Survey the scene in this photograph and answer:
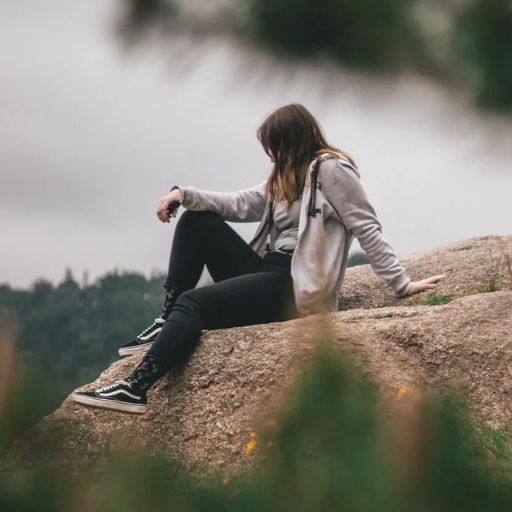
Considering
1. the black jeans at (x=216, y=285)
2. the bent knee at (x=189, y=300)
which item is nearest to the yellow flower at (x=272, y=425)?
the black jeans at (x=216, y=285)

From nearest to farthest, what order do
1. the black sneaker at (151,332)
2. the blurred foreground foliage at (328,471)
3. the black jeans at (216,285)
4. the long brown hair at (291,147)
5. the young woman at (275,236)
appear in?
the blurred foreground foliage at (328,471)
the black jeans at (216,285)
the young woman at (275,236)
the long brown hair at (291,147)
the black sneaker at (151,332)

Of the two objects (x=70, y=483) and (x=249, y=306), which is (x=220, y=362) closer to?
(x=249, y=306)

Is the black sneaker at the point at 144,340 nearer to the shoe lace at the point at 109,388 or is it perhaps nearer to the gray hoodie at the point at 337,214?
the shoe lace at the point at 109,388

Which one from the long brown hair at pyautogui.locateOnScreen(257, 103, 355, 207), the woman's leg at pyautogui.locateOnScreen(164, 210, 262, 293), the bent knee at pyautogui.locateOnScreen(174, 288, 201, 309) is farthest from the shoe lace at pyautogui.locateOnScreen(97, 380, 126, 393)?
the long brown hair at pyautogui.locateOnScreen(257, 103, 355, 207)

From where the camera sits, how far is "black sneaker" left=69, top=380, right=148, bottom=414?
4.42m

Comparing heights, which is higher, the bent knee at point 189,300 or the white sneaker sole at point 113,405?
the bent knee at point 189,300

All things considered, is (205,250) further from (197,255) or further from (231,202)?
(231,202)

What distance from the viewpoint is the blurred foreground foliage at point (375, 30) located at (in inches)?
45.8

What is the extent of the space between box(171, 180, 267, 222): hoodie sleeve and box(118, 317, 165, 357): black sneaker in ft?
2.22

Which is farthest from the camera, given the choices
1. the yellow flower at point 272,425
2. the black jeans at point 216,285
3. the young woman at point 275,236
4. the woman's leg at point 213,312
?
the young woman at point 275,236

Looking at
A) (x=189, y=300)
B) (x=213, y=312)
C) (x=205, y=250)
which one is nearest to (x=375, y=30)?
(x=189, y=300)

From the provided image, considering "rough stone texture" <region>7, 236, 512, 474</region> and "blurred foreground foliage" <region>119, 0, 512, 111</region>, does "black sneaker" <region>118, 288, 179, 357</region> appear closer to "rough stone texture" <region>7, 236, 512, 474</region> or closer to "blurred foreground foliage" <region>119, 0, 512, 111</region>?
"rough stone texture" <region>7, 236, 512, 474</region>

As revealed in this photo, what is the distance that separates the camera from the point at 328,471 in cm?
82

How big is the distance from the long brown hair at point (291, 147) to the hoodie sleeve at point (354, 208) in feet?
0.35
